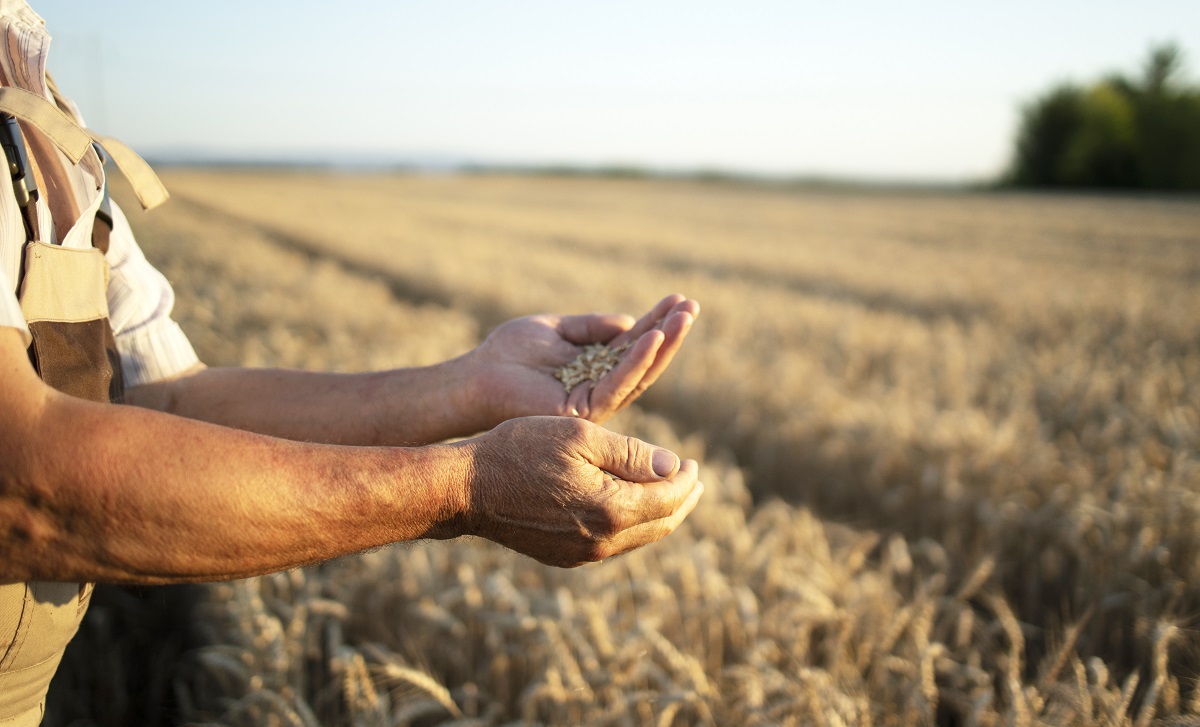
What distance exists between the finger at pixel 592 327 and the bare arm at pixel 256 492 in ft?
2.06

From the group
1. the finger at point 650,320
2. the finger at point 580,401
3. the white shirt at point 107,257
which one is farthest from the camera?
the finger at point 650,320

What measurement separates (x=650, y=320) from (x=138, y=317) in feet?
3.55

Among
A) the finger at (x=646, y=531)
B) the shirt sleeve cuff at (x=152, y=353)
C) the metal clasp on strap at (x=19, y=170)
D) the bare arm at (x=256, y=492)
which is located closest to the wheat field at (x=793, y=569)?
the shirt sleeve cuff at (x=152, y=353)

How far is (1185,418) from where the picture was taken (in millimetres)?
4148

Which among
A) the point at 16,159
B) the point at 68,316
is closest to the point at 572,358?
the point at 68,316

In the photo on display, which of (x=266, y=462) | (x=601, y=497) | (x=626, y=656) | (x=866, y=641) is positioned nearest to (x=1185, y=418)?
(x=866, y=641)

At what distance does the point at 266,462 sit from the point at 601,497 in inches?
19.3

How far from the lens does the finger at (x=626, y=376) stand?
156 cm

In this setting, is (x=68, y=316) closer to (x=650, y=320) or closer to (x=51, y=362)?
(x=51, y=362)

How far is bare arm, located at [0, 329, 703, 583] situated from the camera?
888 mm

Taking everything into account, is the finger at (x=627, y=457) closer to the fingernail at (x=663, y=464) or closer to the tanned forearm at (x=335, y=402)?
the fingernail at (x=663, y=464)

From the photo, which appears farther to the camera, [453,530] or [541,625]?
[541,625]

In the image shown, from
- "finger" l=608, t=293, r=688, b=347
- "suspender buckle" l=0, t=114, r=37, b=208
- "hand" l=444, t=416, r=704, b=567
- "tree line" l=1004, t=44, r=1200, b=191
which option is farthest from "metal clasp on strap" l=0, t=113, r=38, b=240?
"tree line" l=1004, t=44, r=1200, b=191

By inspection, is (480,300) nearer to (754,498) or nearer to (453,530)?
(754,498)
